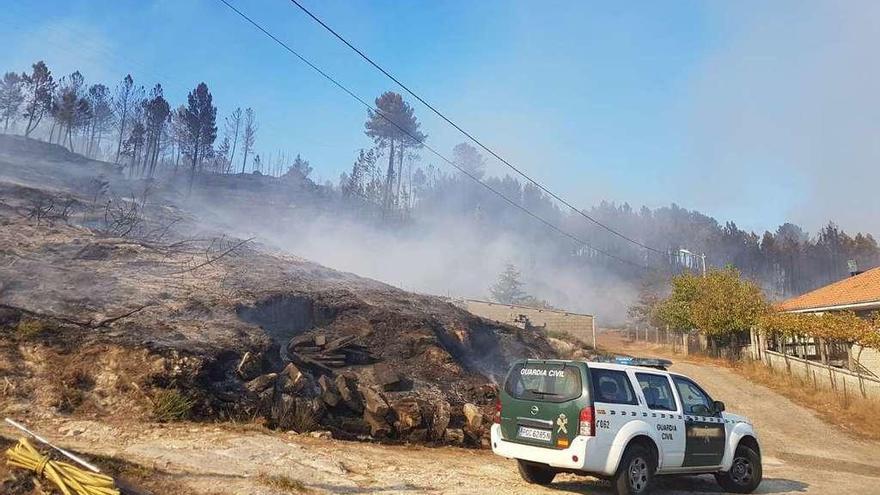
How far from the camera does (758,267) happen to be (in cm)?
8706

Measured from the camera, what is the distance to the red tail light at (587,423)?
692 cm

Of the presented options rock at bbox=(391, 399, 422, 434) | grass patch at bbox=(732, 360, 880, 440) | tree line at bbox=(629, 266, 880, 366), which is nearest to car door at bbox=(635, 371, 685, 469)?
rock at bbox=(391, 399, 422, 434)

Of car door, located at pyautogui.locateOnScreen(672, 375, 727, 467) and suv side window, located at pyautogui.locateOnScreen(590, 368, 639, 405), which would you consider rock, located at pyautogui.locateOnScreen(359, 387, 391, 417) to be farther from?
car door, located at pyautogui.locateOnScreen(672, 375, 727, 467)

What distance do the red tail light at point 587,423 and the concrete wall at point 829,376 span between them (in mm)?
16615

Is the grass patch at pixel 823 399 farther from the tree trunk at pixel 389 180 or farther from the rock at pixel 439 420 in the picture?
the tree trunk at pixel 389 180

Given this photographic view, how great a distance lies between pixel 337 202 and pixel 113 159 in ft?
85.8

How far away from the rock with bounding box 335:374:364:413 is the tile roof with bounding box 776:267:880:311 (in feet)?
66.1

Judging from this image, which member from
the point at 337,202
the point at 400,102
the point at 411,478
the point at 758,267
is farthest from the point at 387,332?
the point at 758,267

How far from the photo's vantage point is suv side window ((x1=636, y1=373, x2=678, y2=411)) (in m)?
7.92

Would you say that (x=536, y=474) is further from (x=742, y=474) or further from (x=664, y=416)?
(x=742, y=474)

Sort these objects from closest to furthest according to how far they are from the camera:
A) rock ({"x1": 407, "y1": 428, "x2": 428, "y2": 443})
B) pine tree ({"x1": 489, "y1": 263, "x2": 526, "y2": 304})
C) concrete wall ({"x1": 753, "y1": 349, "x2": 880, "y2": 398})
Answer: rock ({"x1": 407, "y1": 428, "x2": 428, "y2": 443}), concrete wall ({"x1": 753, "y1": 349, "x2": 880, "y2": 398}), pine tree ({"x1": 489, "y1": 263, "x2": 526, "y2": 304})

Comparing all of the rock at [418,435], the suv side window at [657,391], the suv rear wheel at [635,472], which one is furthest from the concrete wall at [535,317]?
the suv rear wheel at [635,472]

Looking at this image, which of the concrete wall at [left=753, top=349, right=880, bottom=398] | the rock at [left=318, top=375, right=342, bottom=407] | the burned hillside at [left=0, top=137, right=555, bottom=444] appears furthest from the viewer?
the concrete wall at [left=753, top=349, right=880, bottom=398]

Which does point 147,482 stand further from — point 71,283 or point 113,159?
point 113,159
